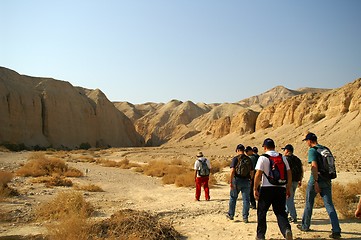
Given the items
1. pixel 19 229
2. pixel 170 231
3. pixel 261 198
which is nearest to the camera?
pixel 261 198

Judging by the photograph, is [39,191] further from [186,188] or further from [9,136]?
[9,136]

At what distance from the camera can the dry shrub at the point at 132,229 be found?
19.9 feet

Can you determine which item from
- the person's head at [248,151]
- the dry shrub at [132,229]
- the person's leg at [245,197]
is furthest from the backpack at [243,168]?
the dry shrub at [132,229]

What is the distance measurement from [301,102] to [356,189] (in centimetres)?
4150

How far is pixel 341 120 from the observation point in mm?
34406

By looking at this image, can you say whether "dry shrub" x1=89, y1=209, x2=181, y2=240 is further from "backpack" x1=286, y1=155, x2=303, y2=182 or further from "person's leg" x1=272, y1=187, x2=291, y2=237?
"backpack" x1=286, y1=155, x2=303, y2=182

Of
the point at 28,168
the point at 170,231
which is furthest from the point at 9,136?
the point at 170,231

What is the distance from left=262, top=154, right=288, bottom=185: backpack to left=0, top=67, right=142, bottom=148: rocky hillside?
54.0 metres

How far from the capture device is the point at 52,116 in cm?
6156

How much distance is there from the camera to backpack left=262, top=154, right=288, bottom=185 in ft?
18.2

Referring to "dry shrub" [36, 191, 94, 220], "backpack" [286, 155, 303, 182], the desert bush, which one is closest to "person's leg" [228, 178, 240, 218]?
"backpack" [286, 155, 303, 182]

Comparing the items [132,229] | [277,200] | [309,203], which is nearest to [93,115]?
[132,229]

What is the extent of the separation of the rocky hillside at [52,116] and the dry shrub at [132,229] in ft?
169

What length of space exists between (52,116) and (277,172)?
2460 inches
